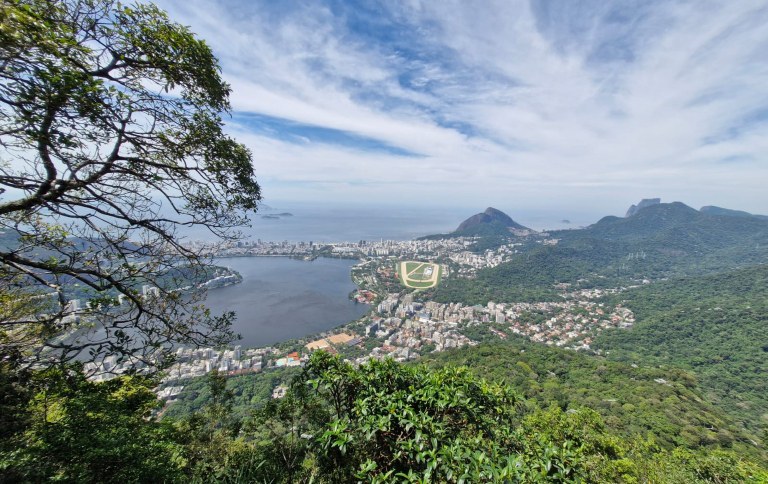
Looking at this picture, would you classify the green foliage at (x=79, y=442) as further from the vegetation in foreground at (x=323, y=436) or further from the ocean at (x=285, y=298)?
the ocean at (x=285, y=298)

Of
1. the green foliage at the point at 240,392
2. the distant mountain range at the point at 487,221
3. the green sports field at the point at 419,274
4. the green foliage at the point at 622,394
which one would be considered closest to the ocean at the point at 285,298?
the green foliage at the point at 240,392

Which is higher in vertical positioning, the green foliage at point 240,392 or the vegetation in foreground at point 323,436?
the vegetation in foreground at point 323,436

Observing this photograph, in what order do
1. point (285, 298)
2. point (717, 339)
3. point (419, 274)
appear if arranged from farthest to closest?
point (419, 274) → point (285, 298) → point (717, 339)

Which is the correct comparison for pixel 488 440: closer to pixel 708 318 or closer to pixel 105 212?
pixel 105 212

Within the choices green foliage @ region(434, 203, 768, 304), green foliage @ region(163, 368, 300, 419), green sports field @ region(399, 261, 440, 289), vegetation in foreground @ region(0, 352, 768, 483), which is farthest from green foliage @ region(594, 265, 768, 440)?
green foliage @ region(163, 368, 300, 419)

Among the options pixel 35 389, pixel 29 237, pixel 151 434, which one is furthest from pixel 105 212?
pixel 151 434

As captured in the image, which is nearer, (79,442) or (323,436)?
(323,436)

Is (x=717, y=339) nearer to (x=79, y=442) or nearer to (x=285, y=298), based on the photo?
(x=79, y=442)

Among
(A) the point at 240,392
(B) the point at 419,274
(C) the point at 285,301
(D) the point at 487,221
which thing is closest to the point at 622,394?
(A) the point at 240,392
